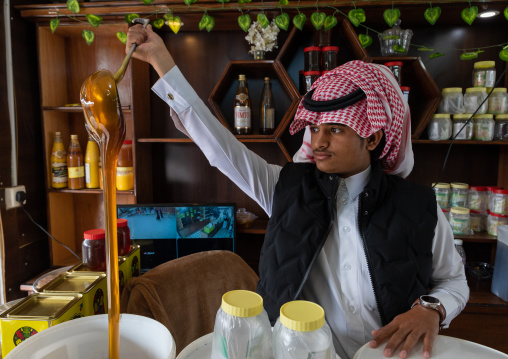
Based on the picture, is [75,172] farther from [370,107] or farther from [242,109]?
[370,107]

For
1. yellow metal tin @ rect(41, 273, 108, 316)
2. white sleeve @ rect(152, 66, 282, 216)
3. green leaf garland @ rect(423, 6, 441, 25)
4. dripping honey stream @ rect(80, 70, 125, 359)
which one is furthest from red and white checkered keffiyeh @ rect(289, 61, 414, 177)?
green leaf garland @ rect(423, 6, 441, 25)

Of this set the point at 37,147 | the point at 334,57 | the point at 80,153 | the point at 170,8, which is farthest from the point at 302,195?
the point at 37,147

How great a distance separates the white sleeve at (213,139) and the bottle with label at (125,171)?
3.60 feet

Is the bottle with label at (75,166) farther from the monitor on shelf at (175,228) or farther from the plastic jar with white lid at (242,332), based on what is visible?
the plastic jar with white lid at (242,332)

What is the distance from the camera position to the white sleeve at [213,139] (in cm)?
94

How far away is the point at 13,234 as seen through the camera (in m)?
1.86

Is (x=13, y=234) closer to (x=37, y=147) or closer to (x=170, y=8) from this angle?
(x=37, y=147)

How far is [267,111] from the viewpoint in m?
2.04

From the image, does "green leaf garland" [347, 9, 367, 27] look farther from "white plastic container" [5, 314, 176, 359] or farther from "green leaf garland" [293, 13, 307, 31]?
"white plastic container" [5, 314, 176, 359]

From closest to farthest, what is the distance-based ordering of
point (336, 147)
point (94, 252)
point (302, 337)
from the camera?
point (302, 337) < point (94, 252) < point (336, 147)

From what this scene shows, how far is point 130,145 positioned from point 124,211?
409mm

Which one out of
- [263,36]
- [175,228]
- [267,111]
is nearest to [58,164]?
[175,228]

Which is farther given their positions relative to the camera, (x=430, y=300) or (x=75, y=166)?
(x=75, y=166)

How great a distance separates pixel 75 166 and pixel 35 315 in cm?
156
